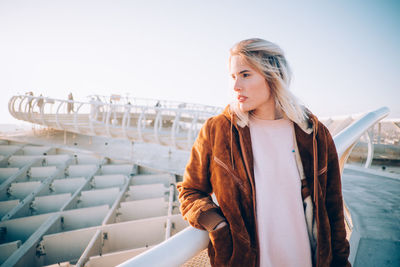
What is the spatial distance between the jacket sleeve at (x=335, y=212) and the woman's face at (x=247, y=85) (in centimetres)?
41

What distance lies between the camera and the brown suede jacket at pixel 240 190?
27.5 inches

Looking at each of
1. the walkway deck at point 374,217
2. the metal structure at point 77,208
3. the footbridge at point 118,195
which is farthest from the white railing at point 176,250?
the metal structure at point 77,208

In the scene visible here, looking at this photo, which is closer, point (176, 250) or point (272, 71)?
point (176, 250)

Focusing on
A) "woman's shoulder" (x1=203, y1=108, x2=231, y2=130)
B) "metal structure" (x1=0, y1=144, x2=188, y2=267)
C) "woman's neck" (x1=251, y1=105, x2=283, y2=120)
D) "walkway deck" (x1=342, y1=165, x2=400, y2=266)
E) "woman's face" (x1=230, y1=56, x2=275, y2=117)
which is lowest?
"metal structure" (x1=0, y1=144, x2=188, y2=267)

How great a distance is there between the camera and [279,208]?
2.65 ft

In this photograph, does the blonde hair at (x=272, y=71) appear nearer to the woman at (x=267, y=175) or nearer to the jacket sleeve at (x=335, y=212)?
the woman at (x=267, y=175)

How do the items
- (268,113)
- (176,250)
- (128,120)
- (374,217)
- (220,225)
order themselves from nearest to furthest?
(176,250)
(220,225)
(268,113)
(374,217)
(128,120)

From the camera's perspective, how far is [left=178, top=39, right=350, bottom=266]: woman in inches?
30.1

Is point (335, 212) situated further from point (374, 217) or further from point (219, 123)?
point (374, 217)

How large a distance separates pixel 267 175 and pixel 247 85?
0.40 m

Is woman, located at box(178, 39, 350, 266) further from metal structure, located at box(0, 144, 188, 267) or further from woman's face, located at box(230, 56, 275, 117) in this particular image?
metal structure, located at box(0, 144, 188, 267)

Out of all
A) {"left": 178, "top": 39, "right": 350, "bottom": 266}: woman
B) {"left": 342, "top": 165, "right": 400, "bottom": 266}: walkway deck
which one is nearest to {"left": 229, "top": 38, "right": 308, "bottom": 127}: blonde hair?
{"left": 178, "top": 39, "right": 350, "bottom": 266}: woman

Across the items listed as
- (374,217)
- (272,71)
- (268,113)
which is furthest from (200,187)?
(374,217)

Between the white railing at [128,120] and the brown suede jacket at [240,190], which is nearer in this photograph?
the brown suede jacket at [240,190]
